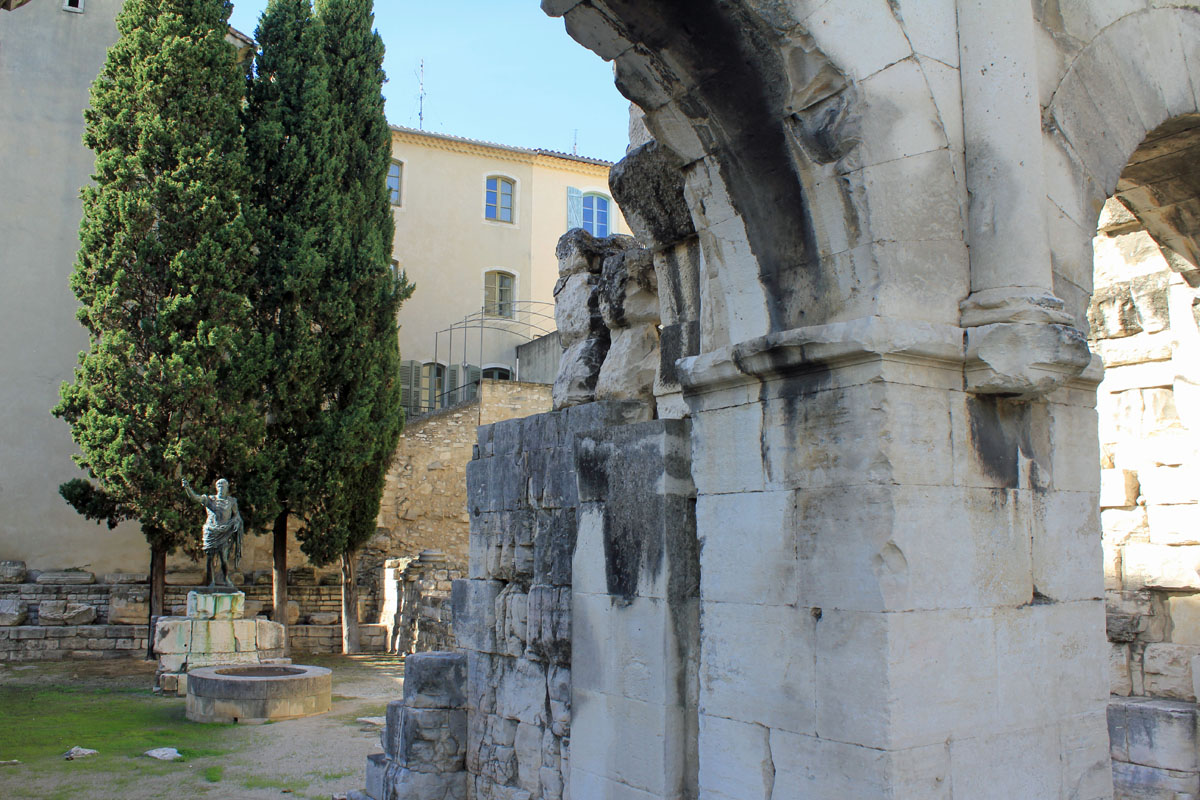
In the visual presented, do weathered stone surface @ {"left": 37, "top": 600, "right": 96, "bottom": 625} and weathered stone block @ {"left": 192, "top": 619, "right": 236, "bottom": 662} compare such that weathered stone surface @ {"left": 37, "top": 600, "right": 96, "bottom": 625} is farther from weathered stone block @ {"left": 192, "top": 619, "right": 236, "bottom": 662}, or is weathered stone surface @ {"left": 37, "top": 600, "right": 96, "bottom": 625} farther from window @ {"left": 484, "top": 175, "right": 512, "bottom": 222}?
window @ {"left": 484, "top": 175, "right": 512, "bottom": 222}

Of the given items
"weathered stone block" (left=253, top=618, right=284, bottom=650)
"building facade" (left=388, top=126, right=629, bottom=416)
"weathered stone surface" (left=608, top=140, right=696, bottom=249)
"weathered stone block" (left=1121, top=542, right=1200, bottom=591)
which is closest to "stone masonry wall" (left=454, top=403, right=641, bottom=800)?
"weathered stone surface" (left=608, top=140, right=696, bottom=249)

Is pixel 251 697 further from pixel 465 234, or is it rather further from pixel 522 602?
pixel 465 234

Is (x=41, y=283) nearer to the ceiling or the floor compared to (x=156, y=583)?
nearer to the ceiling

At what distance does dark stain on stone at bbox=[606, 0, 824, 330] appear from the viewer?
298 cm

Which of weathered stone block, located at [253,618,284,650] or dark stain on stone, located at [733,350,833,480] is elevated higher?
dark stain on stone, located at [733,350,833,480]

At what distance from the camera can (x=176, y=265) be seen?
48.1 feet

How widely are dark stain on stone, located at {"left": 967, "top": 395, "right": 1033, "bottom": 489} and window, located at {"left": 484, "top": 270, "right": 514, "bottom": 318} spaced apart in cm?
2040

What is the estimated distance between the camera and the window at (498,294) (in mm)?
23062

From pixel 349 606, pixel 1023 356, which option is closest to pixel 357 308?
pixel 349 606

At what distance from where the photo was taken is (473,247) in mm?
22844

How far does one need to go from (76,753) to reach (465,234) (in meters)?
16.2

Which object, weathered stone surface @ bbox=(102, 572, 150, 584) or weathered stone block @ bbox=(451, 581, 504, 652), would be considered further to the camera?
weathered stone surface @ bbox=(102, 572, 150, 584)

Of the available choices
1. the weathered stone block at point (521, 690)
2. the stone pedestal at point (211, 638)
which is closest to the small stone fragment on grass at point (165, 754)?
the stone pedestal at point (211, 638)

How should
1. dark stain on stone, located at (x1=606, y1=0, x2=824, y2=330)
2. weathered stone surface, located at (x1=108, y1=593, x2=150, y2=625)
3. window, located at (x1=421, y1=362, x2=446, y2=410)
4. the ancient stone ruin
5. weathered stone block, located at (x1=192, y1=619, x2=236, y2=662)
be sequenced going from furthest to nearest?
window, located at (x1=421, y1=362, x2=446, y2=410) → weathered stone surface, located at (x1=108, y1=593, x2=150, y2=625) → weathered stone block, located at (x1=192, y1=619, x2=236, y2=662) → dark stain on stone, located at (x1=606, y1=0, x2=824, y2=330) → the ancient stone ruin
